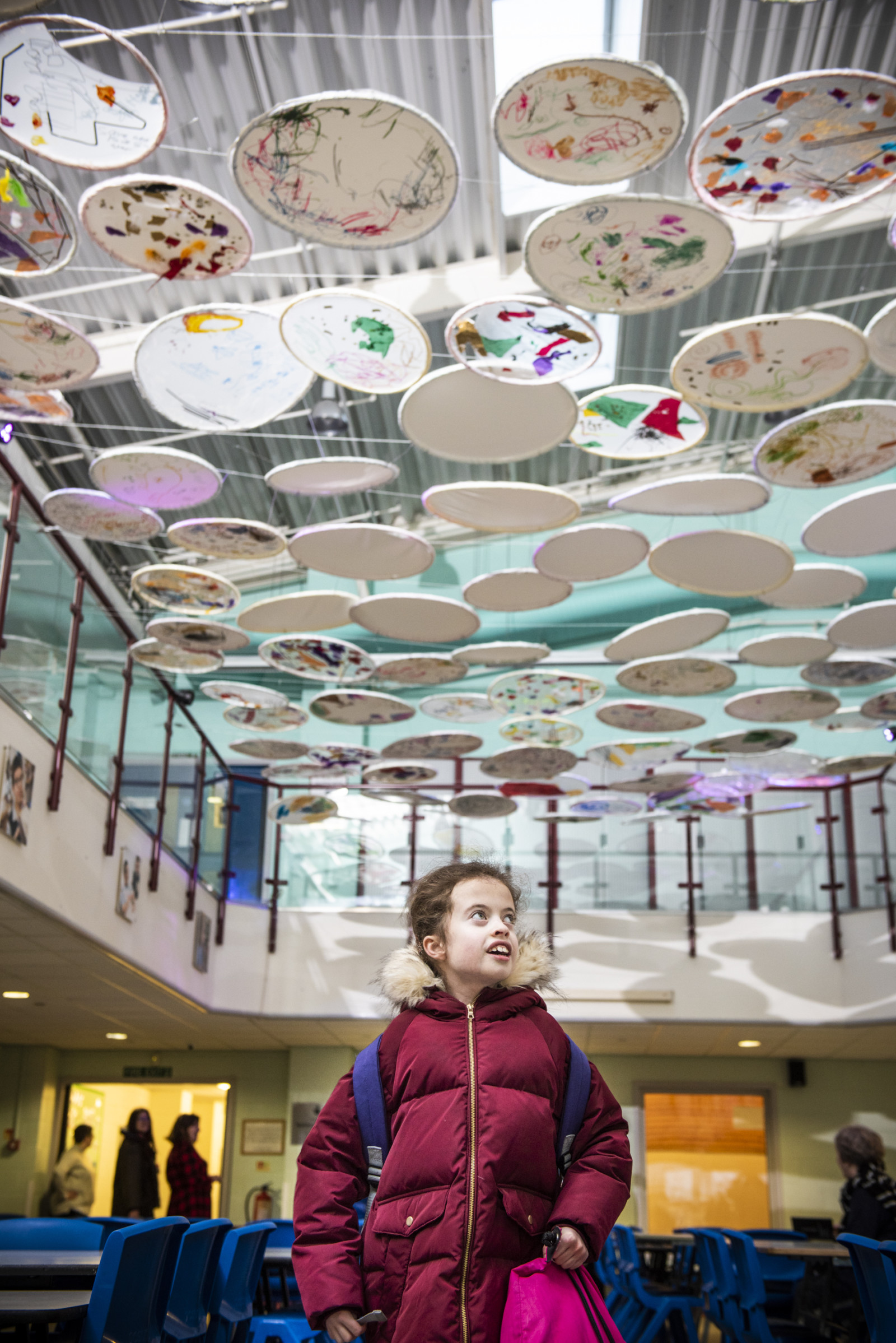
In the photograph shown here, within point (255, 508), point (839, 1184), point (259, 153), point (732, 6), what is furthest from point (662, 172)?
point (839, 1184)

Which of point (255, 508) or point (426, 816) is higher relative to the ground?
point (255, 508)

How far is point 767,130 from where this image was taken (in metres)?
4.80

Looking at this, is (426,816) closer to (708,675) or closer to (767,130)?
(708,675)

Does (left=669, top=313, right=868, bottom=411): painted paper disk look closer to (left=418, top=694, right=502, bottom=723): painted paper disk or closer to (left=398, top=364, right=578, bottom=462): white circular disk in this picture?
(left=398, top=364, right=578, bottom=462): white circular disk

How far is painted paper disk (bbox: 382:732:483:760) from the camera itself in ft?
39.0

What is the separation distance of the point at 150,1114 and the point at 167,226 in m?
11.3

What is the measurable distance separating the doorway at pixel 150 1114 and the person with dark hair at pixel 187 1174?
2833 mm

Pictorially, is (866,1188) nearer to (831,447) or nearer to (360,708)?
(831,447)

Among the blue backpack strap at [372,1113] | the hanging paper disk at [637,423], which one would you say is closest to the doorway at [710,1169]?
the hanging paper disk at [637,423]

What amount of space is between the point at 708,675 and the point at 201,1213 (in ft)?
21.5

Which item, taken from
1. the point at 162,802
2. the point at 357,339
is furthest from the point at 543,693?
the point at 357,339

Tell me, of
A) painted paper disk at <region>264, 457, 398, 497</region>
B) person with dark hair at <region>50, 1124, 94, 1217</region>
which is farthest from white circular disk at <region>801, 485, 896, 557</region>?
person with dark hair at <region>50, 1124, 94, 1217</region>

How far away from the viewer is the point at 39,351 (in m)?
6.46

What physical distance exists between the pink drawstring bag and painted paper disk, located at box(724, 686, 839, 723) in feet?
27.6
